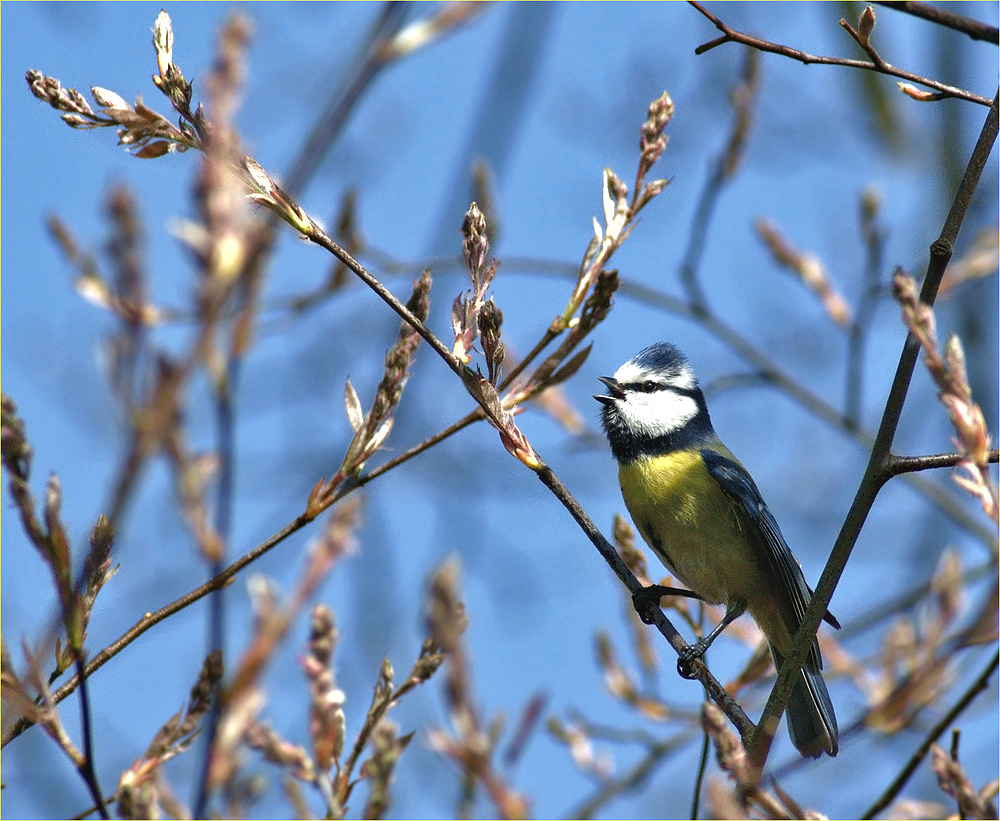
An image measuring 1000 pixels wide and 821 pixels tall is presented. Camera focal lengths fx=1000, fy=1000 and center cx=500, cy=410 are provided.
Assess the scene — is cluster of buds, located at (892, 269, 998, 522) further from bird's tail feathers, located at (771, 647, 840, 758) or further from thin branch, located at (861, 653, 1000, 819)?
bird's tail feathers, located at (771, 647, 840, 758)

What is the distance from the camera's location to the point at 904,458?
164 cm

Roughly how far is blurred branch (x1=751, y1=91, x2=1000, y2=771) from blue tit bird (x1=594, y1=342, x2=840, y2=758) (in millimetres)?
1219

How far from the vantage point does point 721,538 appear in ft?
10.9

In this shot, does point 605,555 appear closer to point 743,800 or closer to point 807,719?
point 743,800

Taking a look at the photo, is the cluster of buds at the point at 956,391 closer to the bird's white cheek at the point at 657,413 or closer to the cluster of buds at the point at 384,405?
the cluster of buds at the point at 384,405

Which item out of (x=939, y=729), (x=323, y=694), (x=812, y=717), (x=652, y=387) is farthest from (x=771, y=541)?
(x=323, y=694)

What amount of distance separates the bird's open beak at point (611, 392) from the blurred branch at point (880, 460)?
1.92 meters

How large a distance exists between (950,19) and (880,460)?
0.68 metres

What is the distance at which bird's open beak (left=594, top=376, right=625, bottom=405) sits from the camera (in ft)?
12.2

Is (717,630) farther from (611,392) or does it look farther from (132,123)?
(132,123)

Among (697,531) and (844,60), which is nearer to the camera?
(844,60)

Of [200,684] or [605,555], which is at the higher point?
[605,555]

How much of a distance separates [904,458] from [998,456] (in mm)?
218

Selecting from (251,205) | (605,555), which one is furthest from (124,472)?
(605,555)
